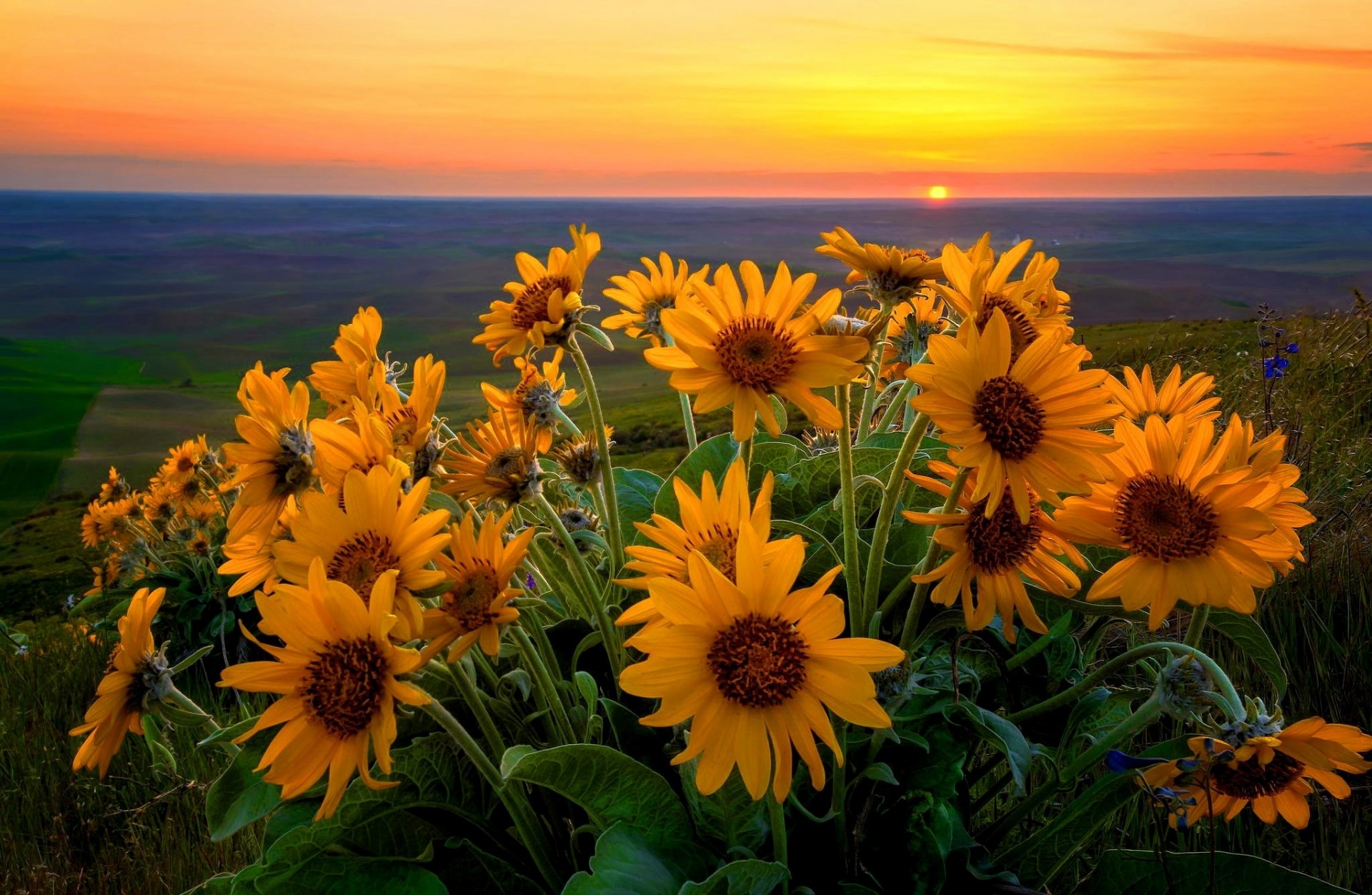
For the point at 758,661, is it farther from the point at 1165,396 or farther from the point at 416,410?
the point at 1165,396

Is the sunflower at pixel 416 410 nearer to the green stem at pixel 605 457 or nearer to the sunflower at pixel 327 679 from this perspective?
the green stem at pixel 605 457

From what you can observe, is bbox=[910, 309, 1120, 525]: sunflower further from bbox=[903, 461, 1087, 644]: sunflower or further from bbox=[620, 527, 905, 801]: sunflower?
bbox=[620, 527, 905, 801]: sunflower

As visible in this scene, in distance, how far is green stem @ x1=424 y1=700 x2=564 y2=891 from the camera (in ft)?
4.73

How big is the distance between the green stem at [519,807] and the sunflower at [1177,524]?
102 centimetres

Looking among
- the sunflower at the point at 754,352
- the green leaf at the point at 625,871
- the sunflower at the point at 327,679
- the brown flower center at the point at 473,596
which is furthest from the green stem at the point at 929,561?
the sunflower at the point at 327,679

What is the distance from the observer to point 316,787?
1767 mm

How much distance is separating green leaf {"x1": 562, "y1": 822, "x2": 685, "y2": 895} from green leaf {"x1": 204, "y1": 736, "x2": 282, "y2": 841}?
66cm

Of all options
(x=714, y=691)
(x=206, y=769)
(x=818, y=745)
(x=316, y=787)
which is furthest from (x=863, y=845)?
(x=206, y=769)

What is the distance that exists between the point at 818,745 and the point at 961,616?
38 cm

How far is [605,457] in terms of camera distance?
6.30 ft

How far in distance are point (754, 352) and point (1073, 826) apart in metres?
1.17

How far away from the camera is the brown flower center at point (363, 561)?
53.4 inches

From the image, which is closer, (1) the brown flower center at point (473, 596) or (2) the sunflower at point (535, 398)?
(1) the brown flower center at point (473, 596)

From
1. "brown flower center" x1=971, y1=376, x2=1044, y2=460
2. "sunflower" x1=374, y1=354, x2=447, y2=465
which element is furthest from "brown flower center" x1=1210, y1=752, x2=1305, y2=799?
"sunflower" x1=374, y1=354, x2=447, y2=465
